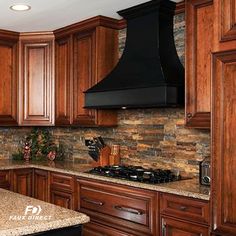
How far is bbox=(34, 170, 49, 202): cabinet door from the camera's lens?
430cm

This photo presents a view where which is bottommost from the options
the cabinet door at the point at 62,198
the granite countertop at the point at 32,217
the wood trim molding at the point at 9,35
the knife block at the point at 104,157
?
the cabinet door at the point at 62,198

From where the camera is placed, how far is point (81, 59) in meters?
4.33

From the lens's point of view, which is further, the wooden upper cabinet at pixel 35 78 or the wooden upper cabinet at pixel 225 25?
the wooden upper cabinet at pixel 35 78

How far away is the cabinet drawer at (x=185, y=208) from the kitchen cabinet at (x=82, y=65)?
4.71 ft

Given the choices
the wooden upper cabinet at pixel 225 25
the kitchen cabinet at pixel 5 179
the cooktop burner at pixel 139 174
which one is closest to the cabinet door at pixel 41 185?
the kitchen cabinet at pixel 5 179

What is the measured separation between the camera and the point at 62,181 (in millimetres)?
4055

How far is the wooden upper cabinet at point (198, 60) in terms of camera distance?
10.2ft

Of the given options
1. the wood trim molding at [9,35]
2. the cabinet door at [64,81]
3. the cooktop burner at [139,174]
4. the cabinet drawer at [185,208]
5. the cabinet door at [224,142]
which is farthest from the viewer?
the wood trim molding at [9,35]

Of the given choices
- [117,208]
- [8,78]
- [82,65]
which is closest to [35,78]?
[8,78]

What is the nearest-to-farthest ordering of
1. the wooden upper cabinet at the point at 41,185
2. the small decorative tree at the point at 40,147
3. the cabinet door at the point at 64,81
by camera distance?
the wooden upper cabinet at the point at 41,185 → the cabinet door at the point at 64,81 → the small decorative tree at the point at 40,147

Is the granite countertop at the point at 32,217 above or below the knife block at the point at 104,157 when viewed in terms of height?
below

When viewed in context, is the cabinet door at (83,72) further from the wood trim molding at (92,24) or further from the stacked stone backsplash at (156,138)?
the stacked stone backsplash at (156,138)

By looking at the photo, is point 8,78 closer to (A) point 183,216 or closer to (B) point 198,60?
(B) point 198,60

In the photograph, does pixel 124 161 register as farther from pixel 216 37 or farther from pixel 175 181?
pixel 216 37
